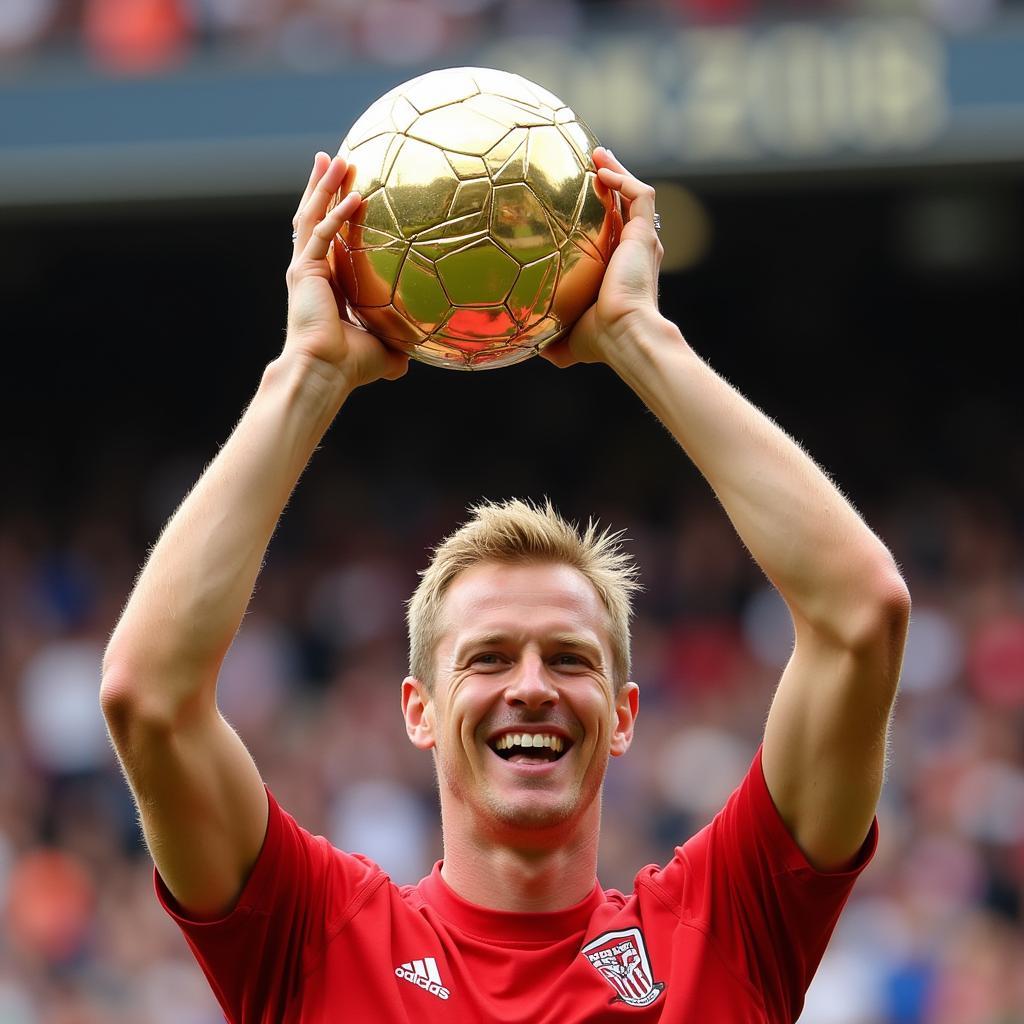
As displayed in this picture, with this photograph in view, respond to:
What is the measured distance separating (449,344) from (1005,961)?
6387 millimetres

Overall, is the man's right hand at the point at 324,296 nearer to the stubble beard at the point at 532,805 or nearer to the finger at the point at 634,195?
the finger at the point at 634,195

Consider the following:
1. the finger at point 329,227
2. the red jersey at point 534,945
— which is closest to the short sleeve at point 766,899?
the red jersey at point 534,945

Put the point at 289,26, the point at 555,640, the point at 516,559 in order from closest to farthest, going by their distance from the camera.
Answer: the point at 555,640 → the point at 516,559 → the point at 289,26

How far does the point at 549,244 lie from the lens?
3.05m

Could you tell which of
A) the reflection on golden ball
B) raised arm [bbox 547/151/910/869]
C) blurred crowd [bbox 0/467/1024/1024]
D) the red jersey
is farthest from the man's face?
blurred crowd [bbox 0/467/1024/1024]

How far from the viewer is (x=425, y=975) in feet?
9.96

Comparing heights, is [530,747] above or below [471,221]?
below

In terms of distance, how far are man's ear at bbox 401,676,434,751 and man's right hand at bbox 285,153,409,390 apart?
0.58 meters

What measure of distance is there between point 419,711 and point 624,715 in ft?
1.23

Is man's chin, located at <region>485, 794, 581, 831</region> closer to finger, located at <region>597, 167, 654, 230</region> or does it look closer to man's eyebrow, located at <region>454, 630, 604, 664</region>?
man's eyebrow, located at <region>454, 630, 604, 664</region>

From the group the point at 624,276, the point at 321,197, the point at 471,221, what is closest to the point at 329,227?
the point at 321,197

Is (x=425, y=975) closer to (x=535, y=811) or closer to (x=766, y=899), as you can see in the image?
(x=535, y=811)

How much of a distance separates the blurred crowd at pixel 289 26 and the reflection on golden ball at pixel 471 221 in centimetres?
814

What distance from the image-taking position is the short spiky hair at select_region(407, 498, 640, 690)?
3340mm
